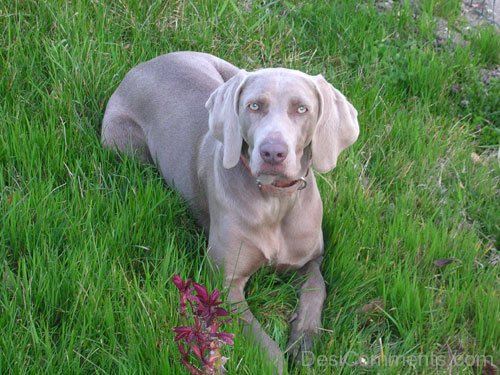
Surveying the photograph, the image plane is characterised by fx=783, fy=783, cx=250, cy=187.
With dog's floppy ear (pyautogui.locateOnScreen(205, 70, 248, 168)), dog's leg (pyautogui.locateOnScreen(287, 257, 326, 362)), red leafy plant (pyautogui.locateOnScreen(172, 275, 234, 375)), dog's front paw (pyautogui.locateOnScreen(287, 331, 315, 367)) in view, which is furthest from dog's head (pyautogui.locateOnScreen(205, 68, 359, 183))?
red leafy plant (pyautogui.locateOnScreen(172, 275, 234, 375))

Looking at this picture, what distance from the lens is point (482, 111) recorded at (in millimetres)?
4945

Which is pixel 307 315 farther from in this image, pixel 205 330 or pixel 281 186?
pixel 205 330

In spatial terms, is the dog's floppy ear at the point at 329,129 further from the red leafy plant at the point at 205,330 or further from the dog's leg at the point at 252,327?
the red leafy plant at the point at 205,330

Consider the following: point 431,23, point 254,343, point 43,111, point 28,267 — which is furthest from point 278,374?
point 431,23

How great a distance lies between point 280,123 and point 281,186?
1.22 ft

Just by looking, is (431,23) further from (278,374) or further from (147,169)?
(278,374)

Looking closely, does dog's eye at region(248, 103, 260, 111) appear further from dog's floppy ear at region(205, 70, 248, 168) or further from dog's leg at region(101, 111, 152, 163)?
dog's leg at region(101, 111, 152, 163)

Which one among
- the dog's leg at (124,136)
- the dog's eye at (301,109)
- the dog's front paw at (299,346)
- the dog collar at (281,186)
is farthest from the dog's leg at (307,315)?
the dog's leg at (124,136)

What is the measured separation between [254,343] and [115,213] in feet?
3.21

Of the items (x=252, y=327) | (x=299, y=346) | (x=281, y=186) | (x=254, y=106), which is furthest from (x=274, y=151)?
(x=299, y=346)

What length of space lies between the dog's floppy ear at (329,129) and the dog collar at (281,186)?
128mm

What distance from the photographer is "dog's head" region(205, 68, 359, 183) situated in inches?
123

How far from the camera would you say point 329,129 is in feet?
11.0

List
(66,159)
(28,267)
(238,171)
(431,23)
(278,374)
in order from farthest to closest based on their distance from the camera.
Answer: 1. (431,23)
2. (66,159)
3. (238,171)
4. (28,267)
5. (278,374)
